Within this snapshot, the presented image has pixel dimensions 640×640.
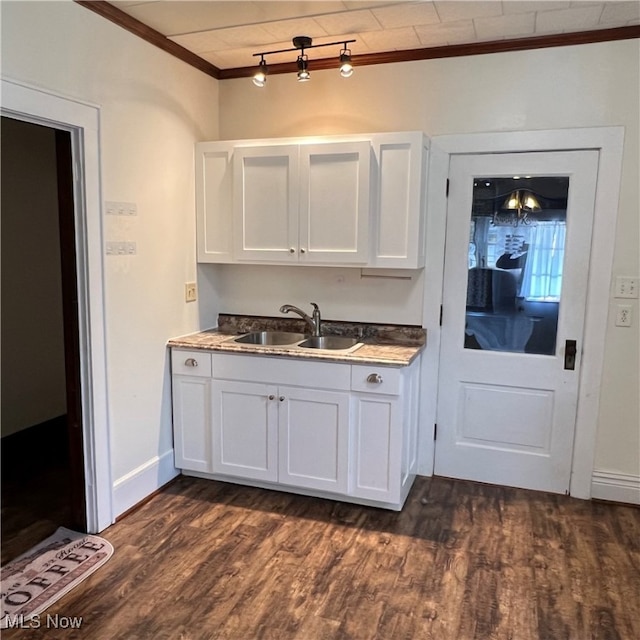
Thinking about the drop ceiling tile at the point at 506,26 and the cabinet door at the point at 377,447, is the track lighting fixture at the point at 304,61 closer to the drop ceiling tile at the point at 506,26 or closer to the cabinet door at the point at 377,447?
the drop ceiling tile at the point at 506,26

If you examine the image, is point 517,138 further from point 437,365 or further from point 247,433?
point 247,433

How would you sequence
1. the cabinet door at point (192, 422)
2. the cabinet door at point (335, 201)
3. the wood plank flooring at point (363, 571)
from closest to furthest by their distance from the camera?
the wood plank flooring at point (363, 571), the cabinet door at point (335, 201), the cabinet door at point (192, 422)

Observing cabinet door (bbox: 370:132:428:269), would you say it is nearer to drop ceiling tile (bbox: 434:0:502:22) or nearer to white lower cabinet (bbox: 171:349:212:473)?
drop ceiling tile (bbox: 434:0:502:22)

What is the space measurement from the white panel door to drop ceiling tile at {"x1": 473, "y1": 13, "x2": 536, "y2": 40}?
60 cm

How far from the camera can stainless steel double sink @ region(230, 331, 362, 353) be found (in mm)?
3129

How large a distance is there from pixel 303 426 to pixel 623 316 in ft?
5.94

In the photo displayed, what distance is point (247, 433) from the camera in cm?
297

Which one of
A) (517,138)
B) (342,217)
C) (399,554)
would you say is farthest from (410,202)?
(399,554)

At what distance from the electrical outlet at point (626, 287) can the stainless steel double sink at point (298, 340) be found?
141cm

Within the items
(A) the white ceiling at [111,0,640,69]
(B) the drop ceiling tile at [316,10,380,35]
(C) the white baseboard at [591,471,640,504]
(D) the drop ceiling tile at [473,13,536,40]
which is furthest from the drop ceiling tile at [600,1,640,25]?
(C) the white baseboard at [591,471,640,504]

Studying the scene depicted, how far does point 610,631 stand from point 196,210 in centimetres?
290

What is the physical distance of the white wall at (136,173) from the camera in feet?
7.19

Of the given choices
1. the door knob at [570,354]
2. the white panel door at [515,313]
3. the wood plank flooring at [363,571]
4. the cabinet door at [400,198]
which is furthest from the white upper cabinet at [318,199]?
the wood plank flooring at [363,571]

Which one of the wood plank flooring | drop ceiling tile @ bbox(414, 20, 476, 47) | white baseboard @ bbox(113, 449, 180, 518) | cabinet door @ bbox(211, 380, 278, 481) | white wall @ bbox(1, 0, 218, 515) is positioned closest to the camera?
the wood plank flooring
